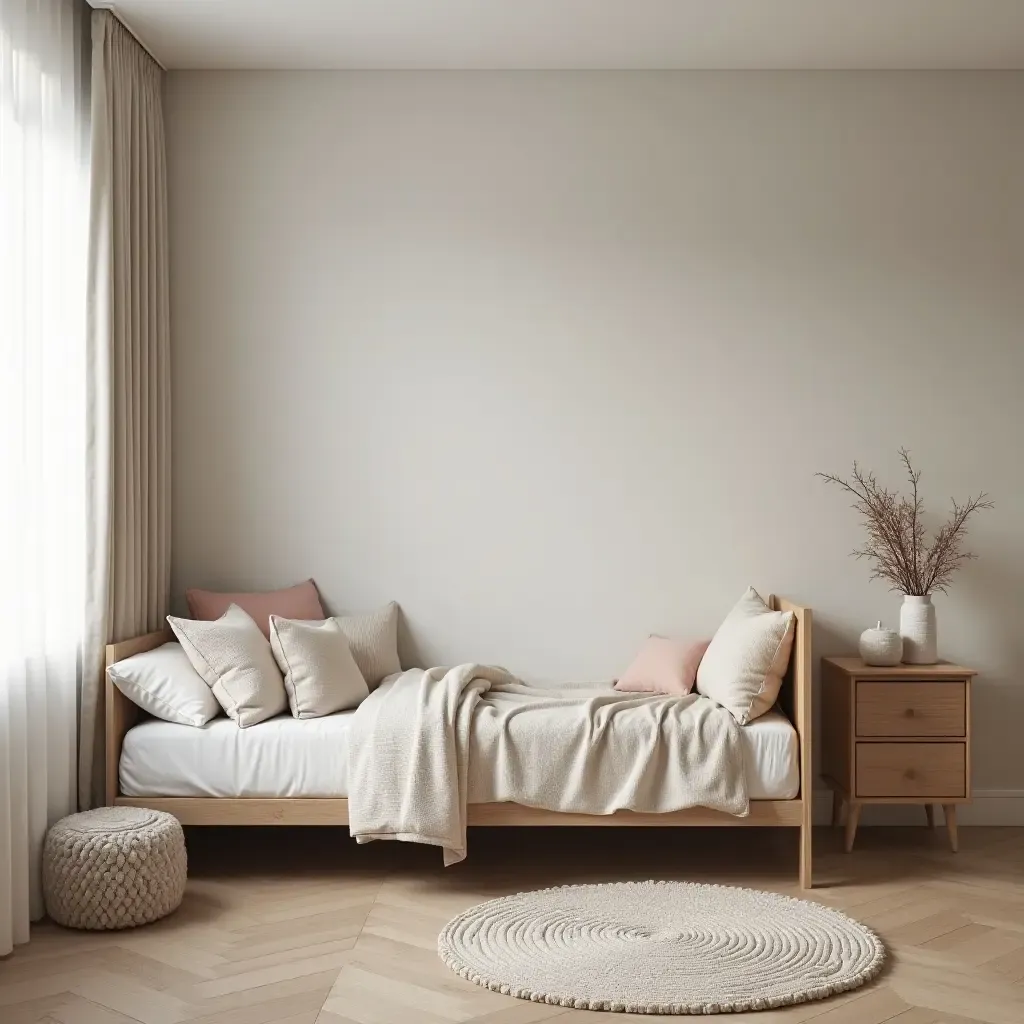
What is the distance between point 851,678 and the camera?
369cm

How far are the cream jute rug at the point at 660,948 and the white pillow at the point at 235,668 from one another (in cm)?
91

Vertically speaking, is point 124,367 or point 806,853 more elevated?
point 124,367

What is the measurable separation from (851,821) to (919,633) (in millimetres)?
670

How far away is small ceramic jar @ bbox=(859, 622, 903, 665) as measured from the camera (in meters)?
3.77

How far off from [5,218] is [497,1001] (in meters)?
2.33

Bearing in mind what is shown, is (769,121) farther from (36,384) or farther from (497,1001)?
(497,1001)

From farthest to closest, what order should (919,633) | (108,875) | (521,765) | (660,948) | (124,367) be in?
1. (919,633)
2. (124,367)
3. (521,765)
4. (108,875)
5. (660,948)

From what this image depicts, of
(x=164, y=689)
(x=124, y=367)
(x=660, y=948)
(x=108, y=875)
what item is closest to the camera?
(x=660, y=948)

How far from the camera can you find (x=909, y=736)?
3.68 m

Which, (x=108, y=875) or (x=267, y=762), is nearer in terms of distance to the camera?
(x=108, y=875)

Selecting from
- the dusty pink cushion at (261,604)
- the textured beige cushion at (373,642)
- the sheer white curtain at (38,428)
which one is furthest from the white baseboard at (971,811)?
the sheer white curtain at (38,428)

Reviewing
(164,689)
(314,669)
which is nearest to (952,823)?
(314,669)

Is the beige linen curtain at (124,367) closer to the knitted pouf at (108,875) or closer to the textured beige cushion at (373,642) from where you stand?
the knitted pouf at (108,875)

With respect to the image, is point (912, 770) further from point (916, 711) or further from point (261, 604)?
point (261, 604)
